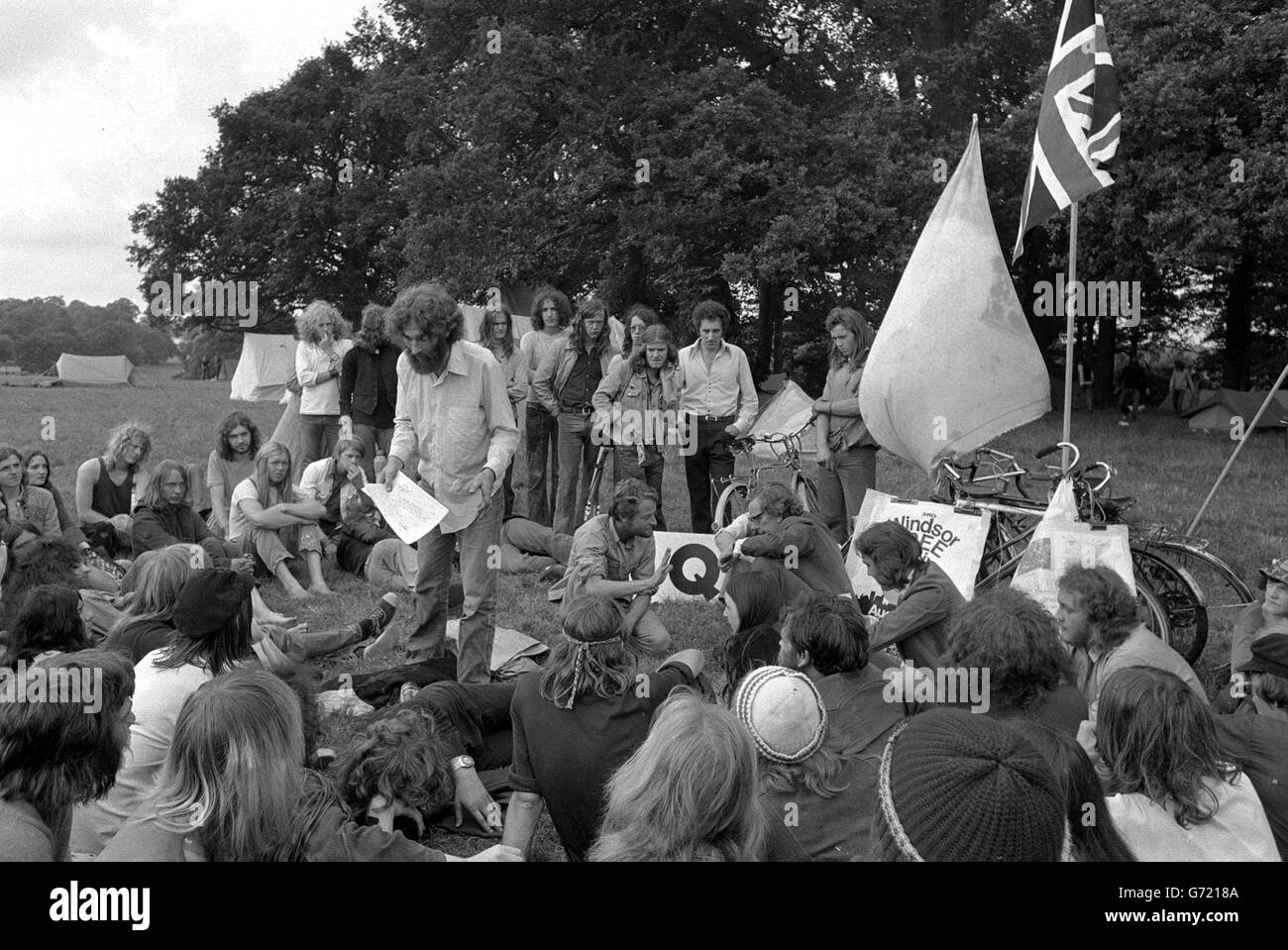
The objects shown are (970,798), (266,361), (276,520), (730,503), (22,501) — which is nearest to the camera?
(970,798)

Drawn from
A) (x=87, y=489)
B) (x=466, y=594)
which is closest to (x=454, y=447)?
(x=466, y=594)

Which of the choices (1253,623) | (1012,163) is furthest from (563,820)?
(1012,163)

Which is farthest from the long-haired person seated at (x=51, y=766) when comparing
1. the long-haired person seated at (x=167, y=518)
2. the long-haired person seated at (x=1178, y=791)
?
the long-haired person seated at (x=167, y=518)

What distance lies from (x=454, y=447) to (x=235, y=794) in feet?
10.2

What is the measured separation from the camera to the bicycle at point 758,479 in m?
8.33

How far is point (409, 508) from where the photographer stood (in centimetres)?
568

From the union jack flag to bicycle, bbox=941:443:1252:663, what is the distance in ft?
4.54

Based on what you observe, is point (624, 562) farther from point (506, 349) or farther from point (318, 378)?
point (318, 378)

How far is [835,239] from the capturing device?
60.3ft

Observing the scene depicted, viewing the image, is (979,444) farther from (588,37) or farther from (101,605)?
(588,37)

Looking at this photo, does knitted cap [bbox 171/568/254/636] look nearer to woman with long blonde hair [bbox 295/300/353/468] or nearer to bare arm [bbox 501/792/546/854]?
bare arm [bbox 501/792/546/854]

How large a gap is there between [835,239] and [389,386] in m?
11.1

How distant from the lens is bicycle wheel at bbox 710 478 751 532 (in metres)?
8.21

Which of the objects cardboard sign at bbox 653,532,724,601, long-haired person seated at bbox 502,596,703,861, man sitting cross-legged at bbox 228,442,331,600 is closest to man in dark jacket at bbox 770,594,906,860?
long-haired person seated at bbox 502,596,703,861
